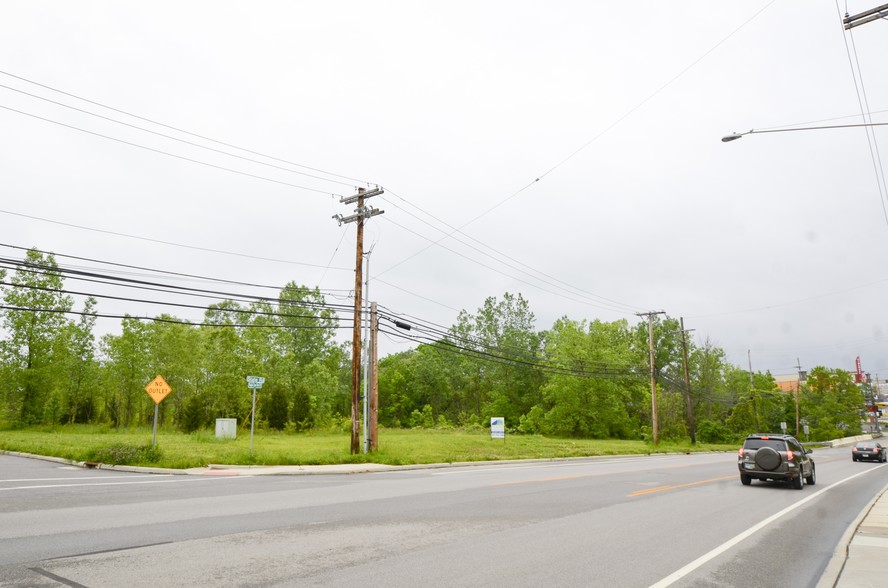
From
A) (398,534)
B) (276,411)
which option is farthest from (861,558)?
(276,411)

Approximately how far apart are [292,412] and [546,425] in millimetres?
30765

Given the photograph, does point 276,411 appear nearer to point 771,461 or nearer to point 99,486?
point 99,486

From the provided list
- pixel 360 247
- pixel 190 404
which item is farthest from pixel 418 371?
pixel 360 247

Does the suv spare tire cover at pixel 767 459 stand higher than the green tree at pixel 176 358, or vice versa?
the green tree at pixel 176 358

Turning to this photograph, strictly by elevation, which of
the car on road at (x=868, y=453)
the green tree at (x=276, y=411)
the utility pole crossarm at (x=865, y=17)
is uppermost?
the utility pole crossarm at (x=865, y=17)

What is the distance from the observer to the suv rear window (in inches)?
699

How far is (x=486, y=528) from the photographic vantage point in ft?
29.1

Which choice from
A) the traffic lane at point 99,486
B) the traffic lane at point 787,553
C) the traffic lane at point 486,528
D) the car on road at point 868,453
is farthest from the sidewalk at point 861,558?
the car on road at point 868,453

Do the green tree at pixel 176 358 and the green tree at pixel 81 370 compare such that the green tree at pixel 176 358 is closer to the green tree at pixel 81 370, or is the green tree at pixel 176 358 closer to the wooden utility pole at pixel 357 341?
the green tree at pixel 81 370

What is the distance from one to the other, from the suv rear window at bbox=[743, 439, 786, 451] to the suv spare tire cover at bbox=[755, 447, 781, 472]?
0.31 meters

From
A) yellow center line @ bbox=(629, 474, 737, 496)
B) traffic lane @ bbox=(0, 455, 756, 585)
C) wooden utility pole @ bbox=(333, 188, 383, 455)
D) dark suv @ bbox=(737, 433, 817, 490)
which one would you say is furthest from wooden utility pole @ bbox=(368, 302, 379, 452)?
dark suv @ bbox=(737, 433, 817, 490)

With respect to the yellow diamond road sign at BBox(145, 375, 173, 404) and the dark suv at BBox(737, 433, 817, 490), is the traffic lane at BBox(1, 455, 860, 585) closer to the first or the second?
the dark suv at BBox(737, 433, 817, 490)

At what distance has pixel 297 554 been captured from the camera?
672 centimetres

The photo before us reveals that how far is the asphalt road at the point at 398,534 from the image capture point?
6.01 m
